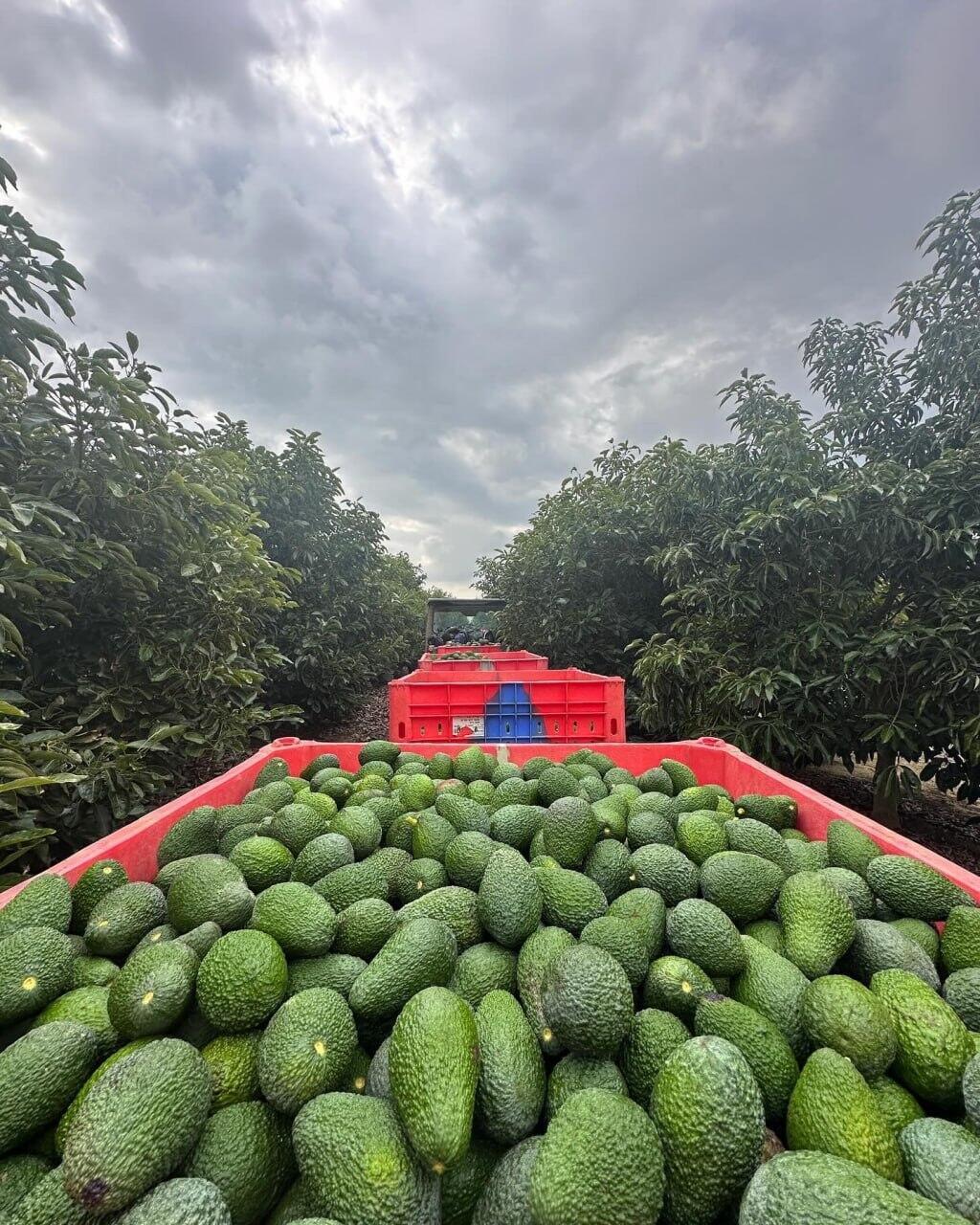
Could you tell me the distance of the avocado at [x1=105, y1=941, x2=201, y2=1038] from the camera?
1.12 m

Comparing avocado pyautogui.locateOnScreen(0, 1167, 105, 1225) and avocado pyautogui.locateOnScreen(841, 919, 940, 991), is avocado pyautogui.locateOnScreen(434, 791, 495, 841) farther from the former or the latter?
avocado pyautogui.locateOnScreen(0, 1167, 105, 1225)

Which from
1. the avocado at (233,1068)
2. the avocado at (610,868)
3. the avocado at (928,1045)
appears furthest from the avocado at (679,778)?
the avocado at (233,1068)

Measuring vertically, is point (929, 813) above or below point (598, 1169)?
below

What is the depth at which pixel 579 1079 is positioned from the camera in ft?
3.59

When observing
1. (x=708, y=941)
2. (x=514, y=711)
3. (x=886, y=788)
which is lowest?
(x=886, y=788)

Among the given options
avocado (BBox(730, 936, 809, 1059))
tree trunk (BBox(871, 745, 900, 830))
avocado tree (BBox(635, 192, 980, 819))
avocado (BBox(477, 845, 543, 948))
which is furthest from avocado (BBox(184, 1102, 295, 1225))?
tree trunk (BBox(871, 745, 900, 830))

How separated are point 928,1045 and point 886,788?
438cm

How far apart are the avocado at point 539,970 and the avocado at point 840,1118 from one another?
45 cm

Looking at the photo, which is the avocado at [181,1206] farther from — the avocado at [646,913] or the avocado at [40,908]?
the avocado at [646,913]

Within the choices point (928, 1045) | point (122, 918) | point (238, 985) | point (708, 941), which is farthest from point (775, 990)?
point (122, 918)

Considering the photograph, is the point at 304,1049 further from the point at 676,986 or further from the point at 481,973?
the point at 676,986

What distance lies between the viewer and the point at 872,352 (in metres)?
5.53

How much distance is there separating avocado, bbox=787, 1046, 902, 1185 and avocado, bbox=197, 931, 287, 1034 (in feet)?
3.48

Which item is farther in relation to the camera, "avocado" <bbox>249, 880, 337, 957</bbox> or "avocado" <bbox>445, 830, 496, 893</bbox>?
"avocado" <bbox>445, 830, 496, 893</bbox>
